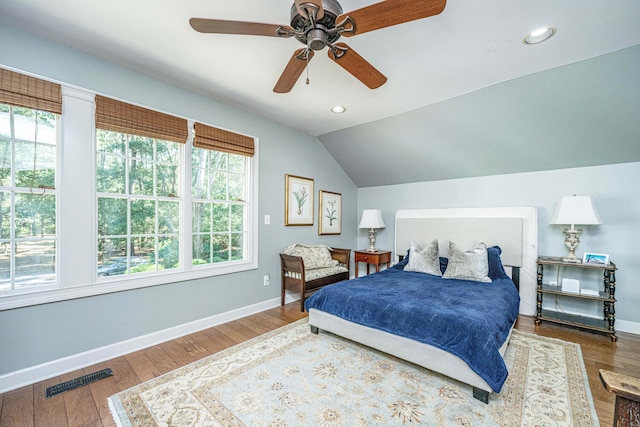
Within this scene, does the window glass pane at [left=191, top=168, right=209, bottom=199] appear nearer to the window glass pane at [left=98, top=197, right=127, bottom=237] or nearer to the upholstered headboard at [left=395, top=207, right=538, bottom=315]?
the window glass pane at [left=98, top=197, right=127, bottom=237]

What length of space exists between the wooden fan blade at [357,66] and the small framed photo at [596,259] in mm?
3073

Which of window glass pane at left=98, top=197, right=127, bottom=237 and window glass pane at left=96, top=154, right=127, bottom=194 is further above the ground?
window glass pane at left=96, top=154, right=127, bottom=194

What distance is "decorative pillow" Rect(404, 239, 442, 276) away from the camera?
11.2 feet

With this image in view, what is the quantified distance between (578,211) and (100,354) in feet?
15.6

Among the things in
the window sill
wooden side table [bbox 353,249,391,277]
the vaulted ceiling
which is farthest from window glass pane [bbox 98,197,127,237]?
wooden side table [bbox 353,249,391,277]

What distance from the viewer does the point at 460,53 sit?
2139 millimetres

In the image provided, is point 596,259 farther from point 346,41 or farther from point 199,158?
point 199,158

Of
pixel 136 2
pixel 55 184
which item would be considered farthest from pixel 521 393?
pixel 55 184

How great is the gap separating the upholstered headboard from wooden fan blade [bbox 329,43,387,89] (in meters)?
2.77

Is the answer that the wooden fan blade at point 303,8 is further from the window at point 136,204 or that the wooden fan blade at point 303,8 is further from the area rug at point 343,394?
the area rug at point 343,394

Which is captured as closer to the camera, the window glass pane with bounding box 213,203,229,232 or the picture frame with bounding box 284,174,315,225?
the window glass pane with bounding box 213,203,229,232

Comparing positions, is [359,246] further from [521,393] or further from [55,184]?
[55,184]

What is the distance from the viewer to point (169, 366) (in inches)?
87.4

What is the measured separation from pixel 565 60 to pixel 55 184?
415cm
